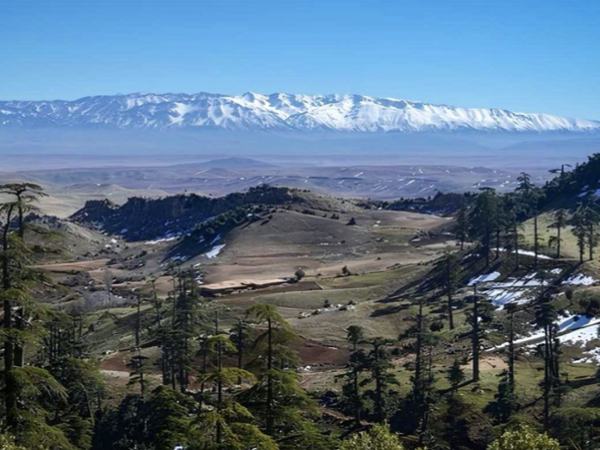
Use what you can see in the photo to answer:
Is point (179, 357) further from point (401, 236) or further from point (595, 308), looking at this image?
point (401, 236)

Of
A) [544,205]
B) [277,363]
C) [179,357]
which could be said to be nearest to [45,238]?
[277,363]

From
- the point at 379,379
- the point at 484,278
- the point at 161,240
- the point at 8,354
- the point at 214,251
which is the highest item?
the point at 8,354

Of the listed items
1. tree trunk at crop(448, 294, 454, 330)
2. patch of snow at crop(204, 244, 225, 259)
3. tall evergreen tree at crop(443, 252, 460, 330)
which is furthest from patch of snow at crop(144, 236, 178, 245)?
tree trunk at crop(448, 294, 454, 330)

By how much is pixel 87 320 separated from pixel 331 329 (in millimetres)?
24177

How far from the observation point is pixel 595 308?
47.0m

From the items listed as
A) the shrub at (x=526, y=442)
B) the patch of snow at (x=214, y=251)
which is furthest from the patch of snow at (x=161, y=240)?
the shrub at (x=526, y=442)

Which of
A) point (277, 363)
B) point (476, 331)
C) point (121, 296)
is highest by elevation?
point (277, 363)

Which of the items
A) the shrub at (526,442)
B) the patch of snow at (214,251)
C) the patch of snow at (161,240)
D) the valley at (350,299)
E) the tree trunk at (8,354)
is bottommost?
the patch of snow at (161,240)

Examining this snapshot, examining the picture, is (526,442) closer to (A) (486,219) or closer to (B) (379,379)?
(B) (379,379)

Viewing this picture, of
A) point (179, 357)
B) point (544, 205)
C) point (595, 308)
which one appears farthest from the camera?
point (544, 205)

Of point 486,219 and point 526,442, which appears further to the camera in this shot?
point 486,219

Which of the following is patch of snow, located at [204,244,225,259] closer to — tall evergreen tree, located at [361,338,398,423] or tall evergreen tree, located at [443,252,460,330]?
tall evergreen tree, located at [443,252,460,330]

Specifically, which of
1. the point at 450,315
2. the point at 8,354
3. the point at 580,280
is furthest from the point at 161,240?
the point at 8,354

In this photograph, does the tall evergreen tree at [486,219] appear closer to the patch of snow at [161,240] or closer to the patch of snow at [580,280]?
the patch of snow at [580,280]
